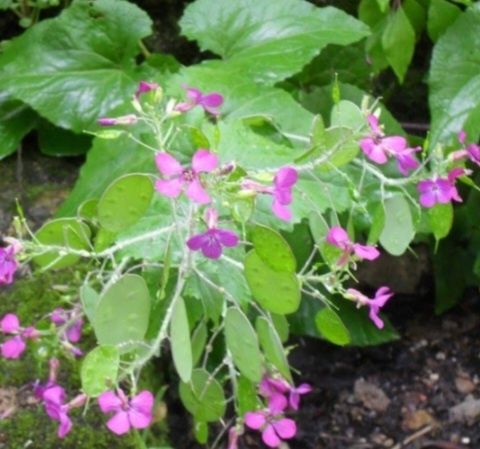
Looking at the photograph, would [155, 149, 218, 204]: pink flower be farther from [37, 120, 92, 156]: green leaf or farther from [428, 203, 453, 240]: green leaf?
[37, 120, 92, 156]: green leaf

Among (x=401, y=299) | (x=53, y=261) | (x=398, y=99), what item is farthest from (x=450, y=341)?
(x=53, y=261)

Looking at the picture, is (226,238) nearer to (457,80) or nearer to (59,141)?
(457,80)

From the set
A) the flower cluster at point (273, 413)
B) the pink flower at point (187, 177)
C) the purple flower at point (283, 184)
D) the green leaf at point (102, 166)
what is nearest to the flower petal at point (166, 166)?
the pink flower at point (187, 177)

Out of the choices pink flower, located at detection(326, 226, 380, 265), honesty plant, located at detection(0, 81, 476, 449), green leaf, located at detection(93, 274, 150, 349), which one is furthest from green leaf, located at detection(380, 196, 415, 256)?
green leaf, located at detection(93, 274, 150, 349)

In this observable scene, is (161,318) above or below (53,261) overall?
below

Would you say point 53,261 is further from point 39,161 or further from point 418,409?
point 418,409

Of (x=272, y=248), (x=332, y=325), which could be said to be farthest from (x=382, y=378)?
Answer: (x=272, y=248)
